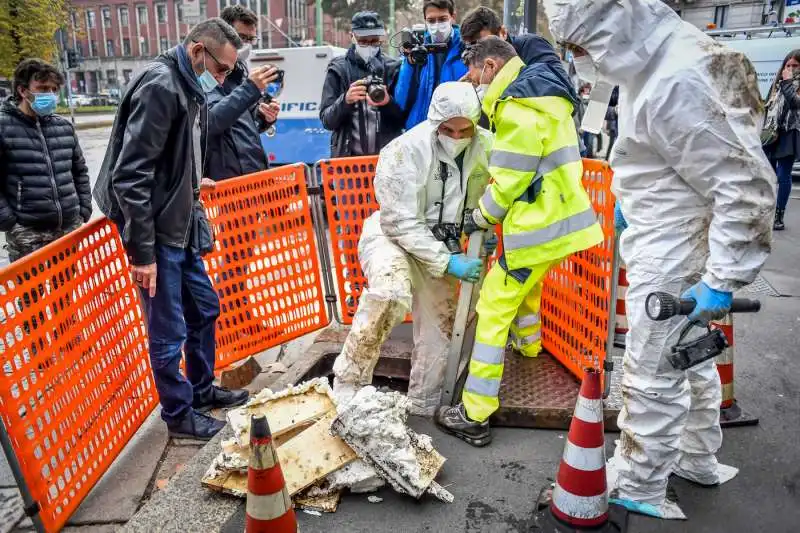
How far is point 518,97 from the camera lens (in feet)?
8.85

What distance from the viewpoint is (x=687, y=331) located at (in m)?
2.19

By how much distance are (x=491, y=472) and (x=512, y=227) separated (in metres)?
1.15

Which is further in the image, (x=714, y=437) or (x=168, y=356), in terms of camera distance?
(x=168, y=356)

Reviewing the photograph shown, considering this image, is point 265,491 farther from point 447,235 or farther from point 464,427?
point 447,235

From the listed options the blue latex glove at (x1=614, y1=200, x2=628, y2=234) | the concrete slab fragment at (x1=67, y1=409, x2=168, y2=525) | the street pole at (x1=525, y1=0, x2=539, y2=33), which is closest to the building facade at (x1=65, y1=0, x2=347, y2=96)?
the street pole at (x1=525, y1=0, x2=539, y2=33)

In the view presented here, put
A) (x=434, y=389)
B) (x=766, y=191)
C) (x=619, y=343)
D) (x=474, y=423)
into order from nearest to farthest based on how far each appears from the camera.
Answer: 1. (x=766, y=191)
2. (x=474, y=423)
3. (x=434, y=389)
4. (x=619, y=343)

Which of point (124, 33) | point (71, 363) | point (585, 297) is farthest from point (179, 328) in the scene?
point (124, 33)

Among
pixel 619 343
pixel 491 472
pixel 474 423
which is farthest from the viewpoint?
pixel 619 343

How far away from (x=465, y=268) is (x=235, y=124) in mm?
2253

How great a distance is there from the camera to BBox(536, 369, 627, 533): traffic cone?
7.45 ft

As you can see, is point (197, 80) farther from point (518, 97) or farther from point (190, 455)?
point (190, 455)

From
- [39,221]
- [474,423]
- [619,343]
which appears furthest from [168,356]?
[619,343]

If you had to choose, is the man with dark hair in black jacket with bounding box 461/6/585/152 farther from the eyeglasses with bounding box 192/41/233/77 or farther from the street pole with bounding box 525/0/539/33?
the street pole with bounding box 525/0/539/33

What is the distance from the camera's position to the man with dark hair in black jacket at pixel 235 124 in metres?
3.90
